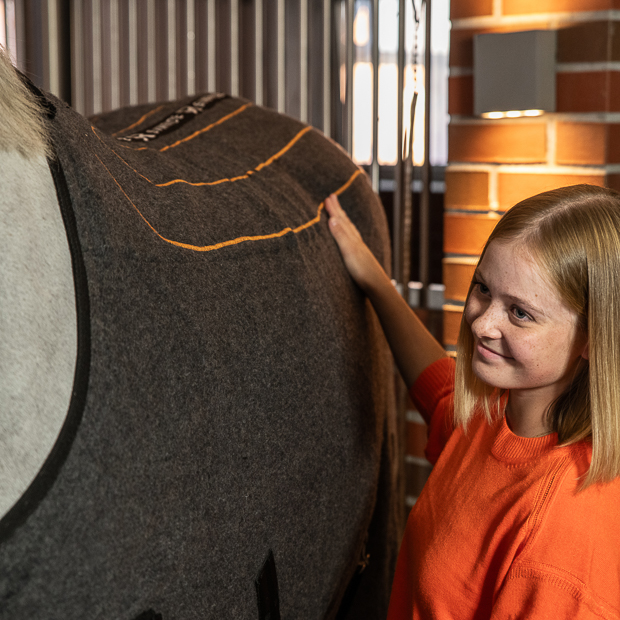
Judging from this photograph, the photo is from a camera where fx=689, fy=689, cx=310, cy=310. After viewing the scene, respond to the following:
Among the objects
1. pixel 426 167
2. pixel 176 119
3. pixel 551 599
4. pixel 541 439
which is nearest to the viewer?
pixel 551 599

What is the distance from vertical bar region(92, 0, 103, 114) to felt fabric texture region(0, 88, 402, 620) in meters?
1.16

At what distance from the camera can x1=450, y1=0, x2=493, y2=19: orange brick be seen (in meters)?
1.38

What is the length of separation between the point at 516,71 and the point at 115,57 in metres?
1.30

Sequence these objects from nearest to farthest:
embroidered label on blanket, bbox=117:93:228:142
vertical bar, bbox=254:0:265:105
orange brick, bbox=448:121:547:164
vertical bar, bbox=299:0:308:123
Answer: embroidered label on blanket, bbox=117:93:228:142
orange brick, bbox=448:121:547:164
vertical bar, bbox=299:0:308:123
vertical bar, bbox=254:0:265:105

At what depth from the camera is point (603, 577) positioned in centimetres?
73

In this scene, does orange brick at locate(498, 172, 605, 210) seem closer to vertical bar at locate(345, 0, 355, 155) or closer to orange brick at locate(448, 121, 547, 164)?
orange brick at locate(448, 121, 547, 164)

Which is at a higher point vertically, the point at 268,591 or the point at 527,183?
the point at 527,183

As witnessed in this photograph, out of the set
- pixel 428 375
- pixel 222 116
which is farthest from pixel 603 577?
pixel 222 116

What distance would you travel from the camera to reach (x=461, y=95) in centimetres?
147

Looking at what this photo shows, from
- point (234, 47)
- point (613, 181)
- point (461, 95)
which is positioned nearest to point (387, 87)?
point (461, 95)

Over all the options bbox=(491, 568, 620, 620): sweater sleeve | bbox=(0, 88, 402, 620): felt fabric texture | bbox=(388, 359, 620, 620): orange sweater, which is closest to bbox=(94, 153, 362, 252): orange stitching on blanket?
bbox=(0, 88, 402, 620): felt fabric texture

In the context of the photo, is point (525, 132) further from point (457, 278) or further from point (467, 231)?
point (457, 278)

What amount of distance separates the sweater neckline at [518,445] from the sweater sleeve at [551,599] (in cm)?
15

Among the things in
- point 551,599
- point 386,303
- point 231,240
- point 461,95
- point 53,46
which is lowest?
point 551,599
